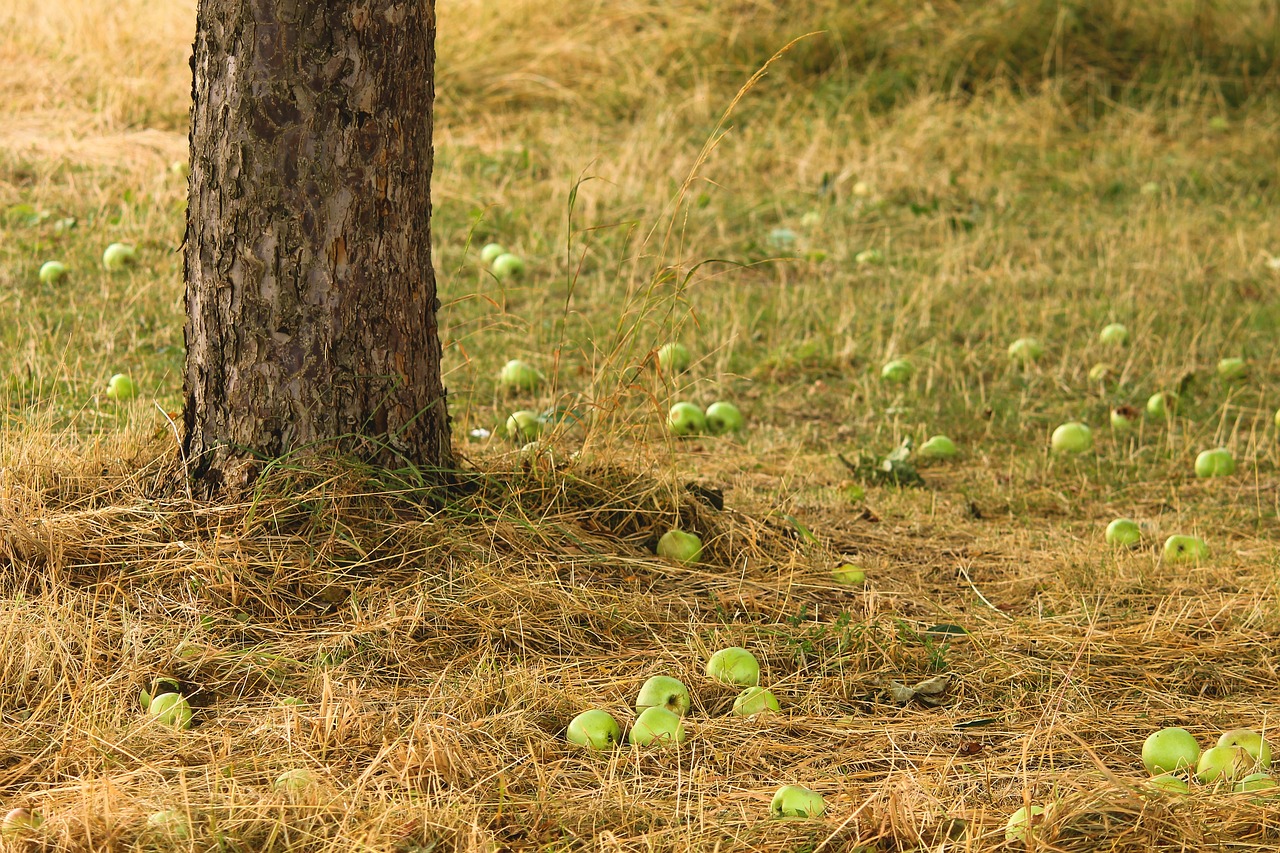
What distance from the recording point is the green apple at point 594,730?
249 cm

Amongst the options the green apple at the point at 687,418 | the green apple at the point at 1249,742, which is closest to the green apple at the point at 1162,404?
the green apple at the point at 687,418

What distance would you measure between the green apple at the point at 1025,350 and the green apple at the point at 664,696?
3.09m

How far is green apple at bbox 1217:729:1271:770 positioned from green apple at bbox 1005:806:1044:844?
0.52 m

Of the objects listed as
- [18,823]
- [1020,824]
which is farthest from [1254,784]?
[18,823]

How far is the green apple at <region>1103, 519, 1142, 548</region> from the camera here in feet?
12.5

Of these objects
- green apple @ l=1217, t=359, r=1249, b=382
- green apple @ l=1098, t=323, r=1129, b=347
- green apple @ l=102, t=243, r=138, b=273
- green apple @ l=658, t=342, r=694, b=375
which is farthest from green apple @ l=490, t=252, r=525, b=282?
green apple @ l=1217, t=359, r=1249, b=382

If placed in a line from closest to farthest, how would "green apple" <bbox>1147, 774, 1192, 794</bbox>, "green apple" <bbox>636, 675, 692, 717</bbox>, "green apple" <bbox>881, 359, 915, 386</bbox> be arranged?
"green apple" <bbox>1147, 774, 1192, 794</bbox> → "green apple" <bbox>636, 675, 692, 717</bbox> → "green apple" <bbox>881, 359, 915, 386</bbox>

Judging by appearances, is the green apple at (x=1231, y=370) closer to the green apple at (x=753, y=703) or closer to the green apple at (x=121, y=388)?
the green apple at (x=753, y=703)

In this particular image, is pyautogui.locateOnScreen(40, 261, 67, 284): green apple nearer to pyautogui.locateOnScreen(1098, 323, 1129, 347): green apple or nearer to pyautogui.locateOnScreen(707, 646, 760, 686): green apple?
pyautogui.locateOnScreen(707, 646, 760, 686): green apple

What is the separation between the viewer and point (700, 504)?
3.52 metres

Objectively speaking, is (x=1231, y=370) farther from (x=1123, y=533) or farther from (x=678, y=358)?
(x=678, y=358)

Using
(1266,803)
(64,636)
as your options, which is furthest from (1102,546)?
(64,636)

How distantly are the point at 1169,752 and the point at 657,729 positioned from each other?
941 mm

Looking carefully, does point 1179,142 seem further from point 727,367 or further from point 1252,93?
point 727,367
